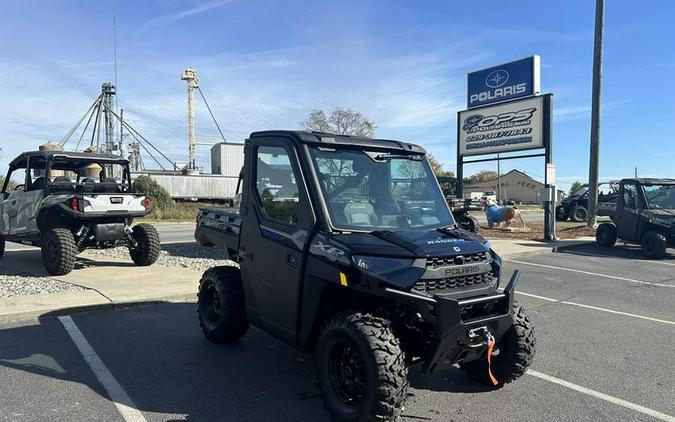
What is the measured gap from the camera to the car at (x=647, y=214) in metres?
13.3

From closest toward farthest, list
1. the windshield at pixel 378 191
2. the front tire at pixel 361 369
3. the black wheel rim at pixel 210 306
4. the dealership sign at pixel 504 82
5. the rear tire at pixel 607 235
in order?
the front tire at pixel 361 369 < the windshield at pixel 378 191 < the black wheel rim at pixel 210 306 < the rear tire at pixel 607 235 < the dealership sign at pixel 504 82

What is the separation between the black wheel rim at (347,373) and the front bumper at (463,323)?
0.47m

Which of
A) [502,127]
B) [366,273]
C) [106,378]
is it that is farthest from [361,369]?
[502,127]

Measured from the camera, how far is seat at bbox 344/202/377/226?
157 inches

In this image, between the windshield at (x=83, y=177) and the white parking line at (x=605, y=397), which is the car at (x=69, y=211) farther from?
the white parking line at (x=605, y=397)

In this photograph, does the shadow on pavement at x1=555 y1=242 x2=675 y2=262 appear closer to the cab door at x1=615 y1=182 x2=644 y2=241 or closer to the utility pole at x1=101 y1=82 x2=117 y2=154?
the cab door at x1=615 y1=182 x2=644 y2=241

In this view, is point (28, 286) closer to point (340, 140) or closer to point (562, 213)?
point (340, 140)

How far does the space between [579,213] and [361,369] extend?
89.5 feet

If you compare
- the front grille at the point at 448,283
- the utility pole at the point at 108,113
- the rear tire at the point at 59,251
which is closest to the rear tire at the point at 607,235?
the front grille at the point at 448,283

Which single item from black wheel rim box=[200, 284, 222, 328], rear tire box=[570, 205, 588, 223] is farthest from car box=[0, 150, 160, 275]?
rear tire box=[570, 205, 588, 223]

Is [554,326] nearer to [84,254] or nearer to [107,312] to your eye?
[107,312]

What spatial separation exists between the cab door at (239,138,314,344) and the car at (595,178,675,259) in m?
12.2

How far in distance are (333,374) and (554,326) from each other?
3919 millimetres

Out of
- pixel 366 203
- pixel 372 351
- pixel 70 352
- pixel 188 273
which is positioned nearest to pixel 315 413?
pixel 372 351
